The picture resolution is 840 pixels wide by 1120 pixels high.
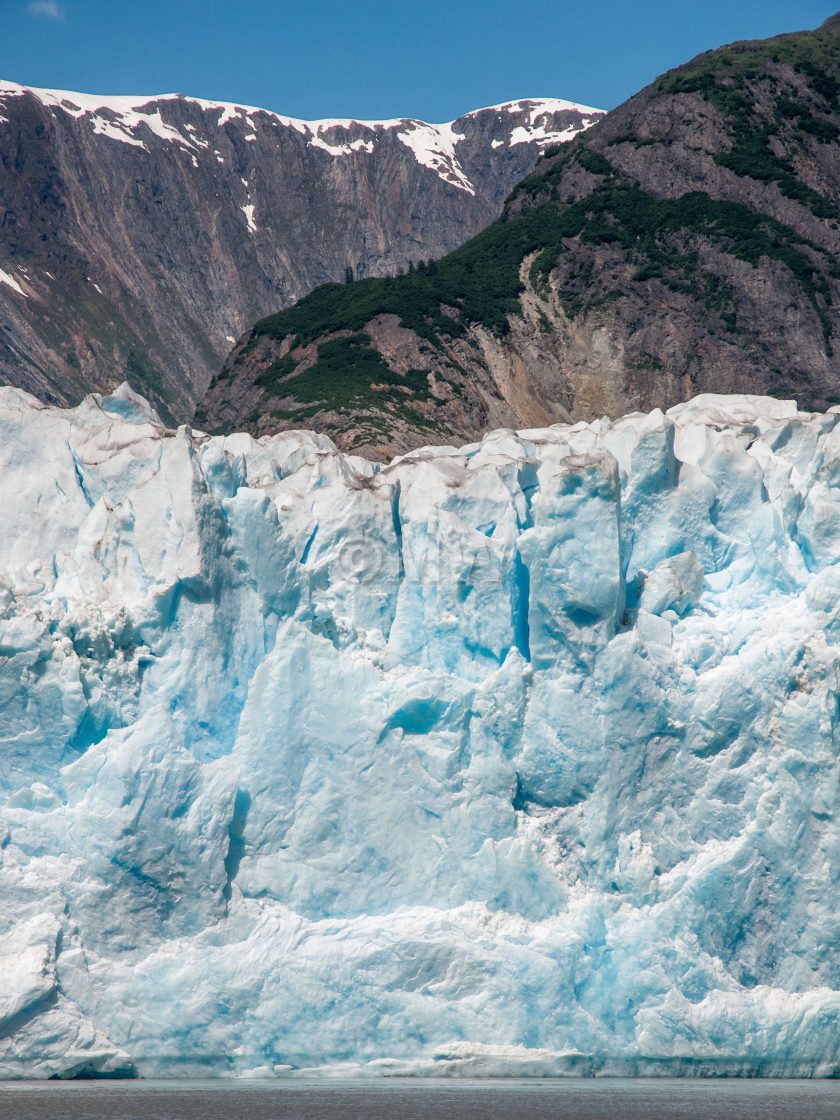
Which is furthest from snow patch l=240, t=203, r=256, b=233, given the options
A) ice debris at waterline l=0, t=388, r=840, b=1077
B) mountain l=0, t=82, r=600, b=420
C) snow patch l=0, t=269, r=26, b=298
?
ice debris at waterline l=0, t=388, r=840, b=1077

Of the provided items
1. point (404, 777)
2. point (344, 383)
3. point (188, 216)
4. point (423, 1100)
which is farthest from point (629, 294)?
point (423, 1100)

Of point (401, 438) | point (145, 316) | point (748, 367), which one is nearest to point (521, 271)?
point (748, 367)

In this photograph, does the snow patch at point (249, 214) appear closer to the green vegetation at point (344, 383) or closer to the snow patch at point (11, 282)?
the snow patch at point (11, 282)

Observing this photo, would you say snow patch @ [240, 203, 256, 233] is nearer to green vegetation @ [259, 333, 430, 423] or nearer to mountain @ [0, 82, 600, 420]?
mountain @ [0, 82, 600, 420]

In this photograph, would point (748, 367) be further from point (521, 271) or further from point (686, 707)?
point (686, 707)

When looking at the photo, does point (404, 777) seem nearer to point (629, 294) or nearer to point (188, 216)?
point (629, 294)

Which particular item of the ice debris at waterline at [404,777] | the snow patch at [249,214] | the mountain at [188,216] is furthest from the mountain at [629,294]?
the snow patch at [249,214]
